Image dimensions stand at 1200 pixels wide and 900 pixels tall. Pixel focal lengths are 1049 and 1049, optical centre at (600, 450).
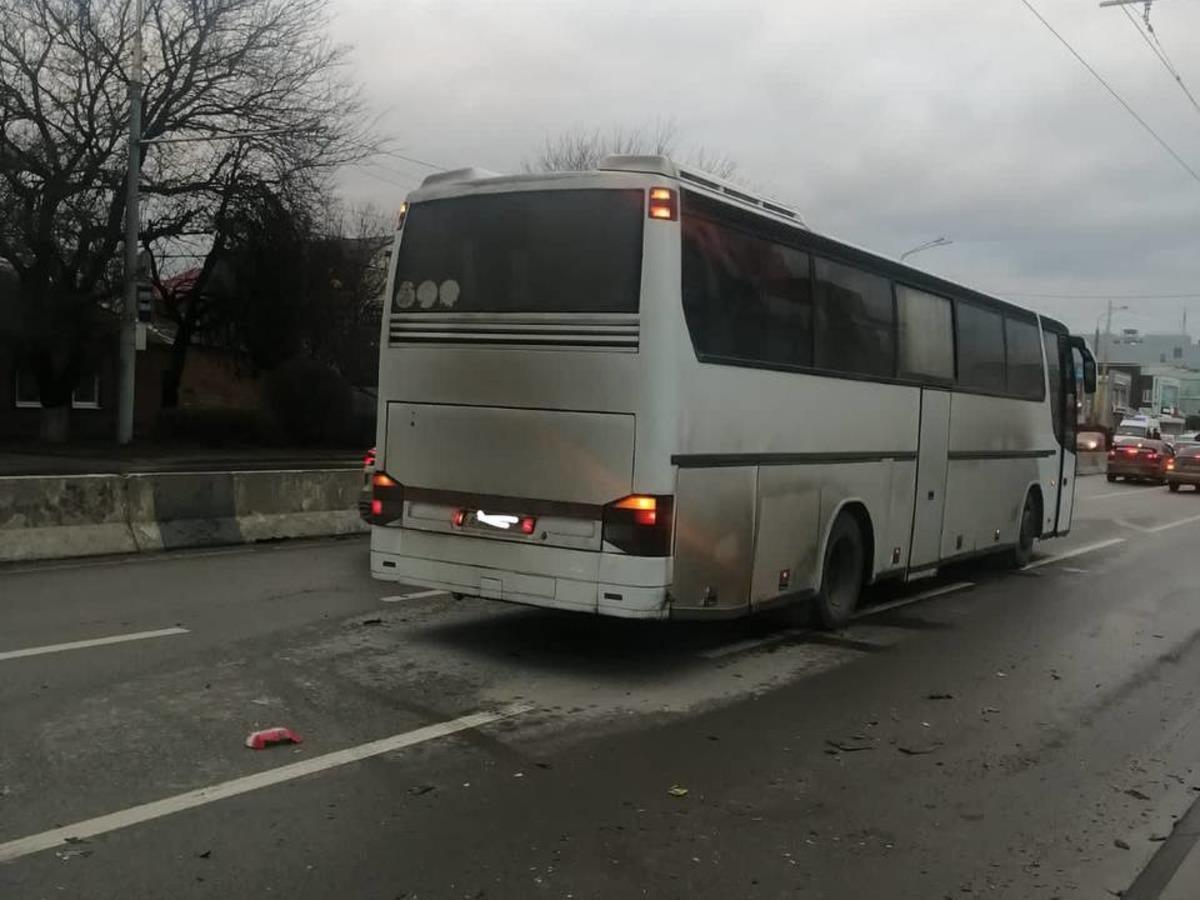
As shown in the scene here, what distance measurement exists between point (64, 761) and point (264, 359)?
32.0 meters

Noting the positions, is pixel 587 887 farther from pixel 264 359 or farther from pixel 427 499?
pixel 264 359

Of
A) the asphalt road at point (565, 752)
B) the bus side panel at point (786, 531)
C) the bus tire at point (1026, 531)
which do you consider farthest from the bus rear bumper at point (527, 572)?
the bus tire at point (1026, 531)

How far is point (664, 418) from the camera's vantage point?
21.4ft

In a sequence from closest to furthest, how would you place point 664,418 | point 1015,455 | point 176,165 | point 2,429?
point 664,418, point 1015,455, point 176,165, point 2,429

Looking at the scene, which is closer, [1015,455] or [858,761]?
[858,761]

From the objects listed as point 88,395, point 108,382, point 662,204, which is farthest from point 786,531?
point 88,395

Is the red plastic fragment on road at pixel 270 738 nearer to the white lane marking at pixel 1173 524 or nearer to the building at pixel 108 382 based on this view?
the white lane marking at pixel 1173 524

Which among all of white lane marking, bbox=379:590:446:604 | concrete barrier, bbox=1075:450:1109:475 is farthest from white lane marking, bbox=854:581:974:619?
concrete barrier, bbox=1075:450:1109:475

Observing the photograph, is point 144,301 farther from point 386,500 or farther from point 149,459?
point 386,500

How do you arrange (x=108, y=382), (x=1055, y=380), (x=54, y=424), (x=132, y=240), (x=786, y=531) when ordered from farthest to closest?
(x=108, y=382), (x=54, y=424), (x=132, y=240), (x=1055, y=380), (x=786, y=531)

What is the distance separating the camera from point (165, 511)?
38.1 ft

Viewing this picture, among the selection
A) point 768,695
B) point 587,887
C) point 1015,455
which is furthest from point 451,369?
point 1015,455

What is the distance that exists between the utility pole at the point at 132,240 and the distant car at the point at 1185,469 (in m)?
29.5

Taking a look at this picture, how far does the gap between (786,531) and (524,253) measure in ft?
9.25
